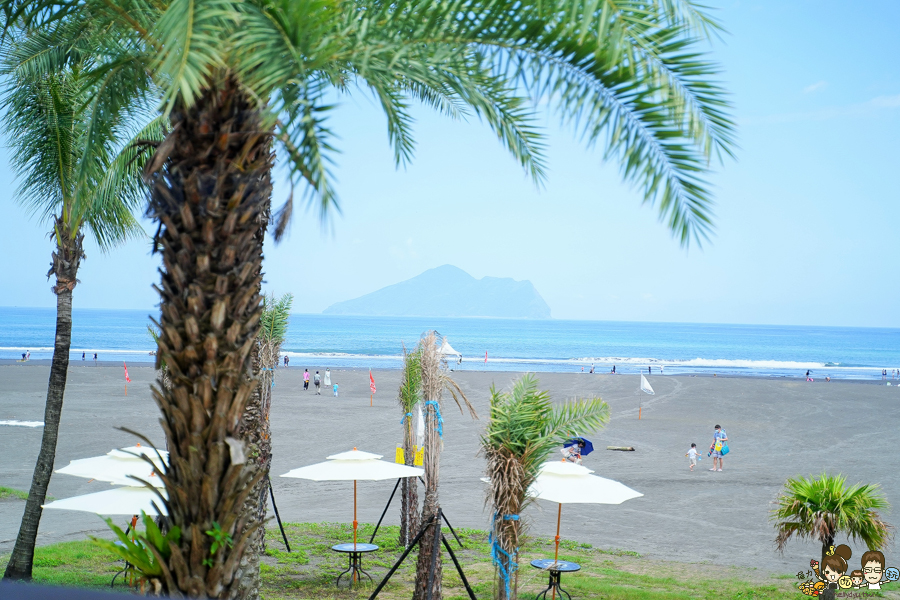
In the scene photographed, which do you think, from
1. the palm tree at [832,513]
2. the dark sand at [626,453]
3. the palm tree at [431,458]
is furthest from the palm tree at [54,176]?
the palm tree at [832,513]

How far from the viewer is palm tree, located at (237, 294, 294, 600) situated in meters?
8.14

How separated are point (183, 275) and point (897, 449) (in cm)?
2984

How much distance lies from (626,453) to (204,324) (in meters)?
22.8

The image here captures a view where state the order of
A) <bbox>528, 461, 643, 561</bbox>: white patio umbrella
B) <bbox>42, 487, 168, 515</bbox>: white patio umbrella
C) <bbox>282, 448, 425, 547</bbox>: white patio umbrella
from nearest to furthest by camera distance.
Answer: <bbox>42, 487, 168, 515</bbox>: white patio umbrella
<bbox>528, 461, 643, 561</bbox>: white patio umbrella
<bbox>282, 448, 425, 547</bbox>: white patio umbrella

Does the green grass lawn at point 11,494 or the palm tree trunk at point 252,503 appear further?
the green grass lawn at point 11,494

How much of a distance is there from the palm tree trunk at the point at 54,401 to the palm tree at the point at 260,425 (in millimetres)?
2807

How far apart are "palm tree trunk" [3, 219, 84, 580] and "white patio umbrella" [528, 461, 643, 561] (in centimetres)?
723

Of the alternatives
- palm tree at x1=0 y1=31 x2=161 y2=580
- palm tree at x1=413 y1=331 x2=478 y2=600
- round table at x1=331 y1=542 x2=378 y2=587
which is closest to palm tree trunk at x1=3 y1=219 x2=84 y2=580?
palm tree at x1=0 y1=31 x2=161 y2=580

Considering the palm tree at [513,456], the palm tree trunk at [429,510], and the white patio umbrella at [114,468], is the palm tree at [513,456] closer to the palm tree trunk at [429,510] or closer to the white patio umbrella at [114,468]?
the palm tree trunk at [429,510]

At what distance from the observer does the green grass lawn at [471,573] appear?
1114 centimetres

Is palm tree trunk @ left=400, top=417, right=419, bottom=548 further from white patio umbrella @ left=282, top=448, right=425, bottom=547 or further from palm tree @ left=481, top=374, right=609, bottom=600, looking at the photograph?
palm tree @ left=481, top=374, right=609, bottom=600

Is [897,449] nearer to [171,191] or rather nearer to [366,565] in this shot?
[366,565]

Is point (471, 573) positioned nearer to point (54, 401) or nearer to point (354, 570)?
point (354, 570)

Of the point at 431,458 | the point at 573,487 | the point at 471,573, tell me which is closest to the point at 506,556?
the point at 573,487
